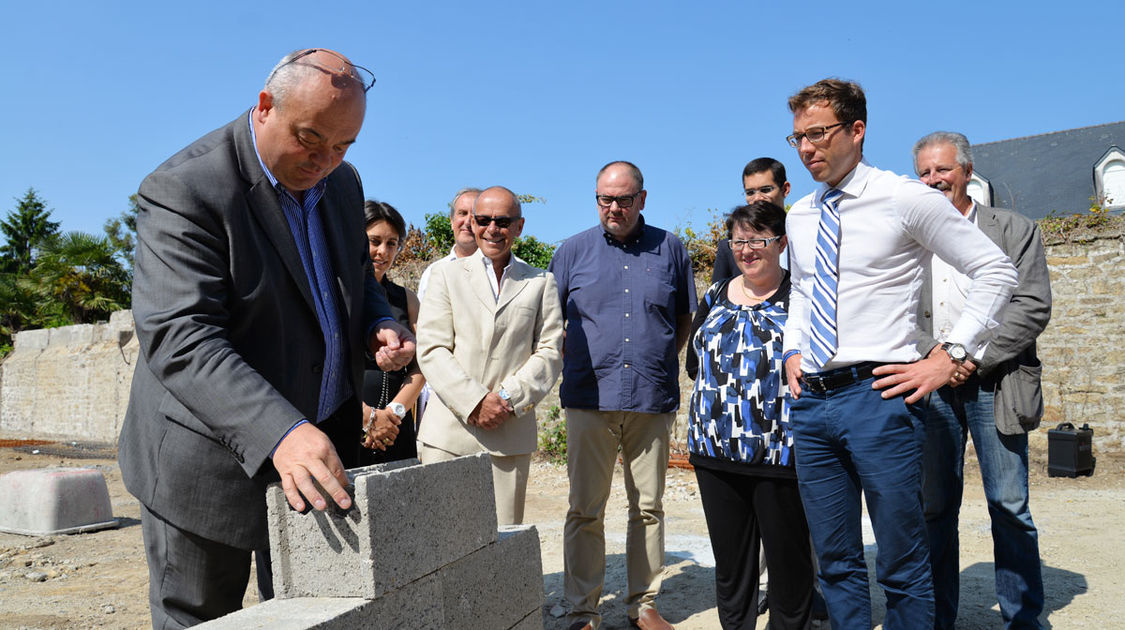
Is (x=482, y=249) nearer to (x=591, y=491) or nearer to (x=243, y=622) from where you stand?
(x=591, y=491)

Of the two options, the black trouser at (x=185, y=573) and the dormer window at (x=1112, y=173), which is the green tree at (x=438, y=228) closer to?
the black trouser at (x=185, y=573)

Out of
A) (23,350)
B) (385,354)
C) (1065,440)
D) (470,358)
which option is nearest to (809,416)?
(385,354)

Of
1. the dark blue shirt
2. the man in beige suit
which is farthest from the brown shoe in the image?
the dark blue shirt

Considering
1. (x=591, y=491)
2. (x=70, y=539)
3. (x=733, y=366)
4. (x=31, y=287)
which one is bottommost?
(x=70, y=539)

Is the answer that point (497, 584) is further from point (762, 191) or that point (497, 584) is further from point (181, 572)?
point (762, 191)

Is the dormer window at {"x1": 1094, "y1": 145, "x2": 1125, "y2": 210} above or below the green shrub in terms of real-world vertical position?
above

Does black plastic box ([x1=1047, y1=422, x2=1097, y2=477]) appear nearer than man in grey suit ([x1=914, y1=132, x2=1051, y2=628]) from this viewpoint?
No

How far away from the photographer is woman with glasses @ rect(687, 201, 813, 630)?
3.43 meters

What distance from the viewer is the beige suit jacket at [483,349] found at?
13.2 ft

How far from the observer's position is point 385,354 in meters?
2.29

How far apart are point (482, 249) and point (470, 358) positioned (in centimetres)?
62

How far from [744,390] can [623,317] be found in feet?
3.79

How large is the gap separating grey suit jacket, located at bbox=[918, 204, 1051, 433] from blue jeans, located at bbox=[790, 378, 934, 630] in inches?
30.3

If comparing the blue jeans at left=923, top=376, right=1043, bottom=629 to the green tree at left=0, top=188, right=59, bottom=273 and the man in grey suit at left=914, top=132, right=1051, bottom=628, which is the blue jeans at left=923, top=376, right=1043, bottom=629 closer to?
the man in grey suit at left=914, top=132, right=1051, bottom=628
